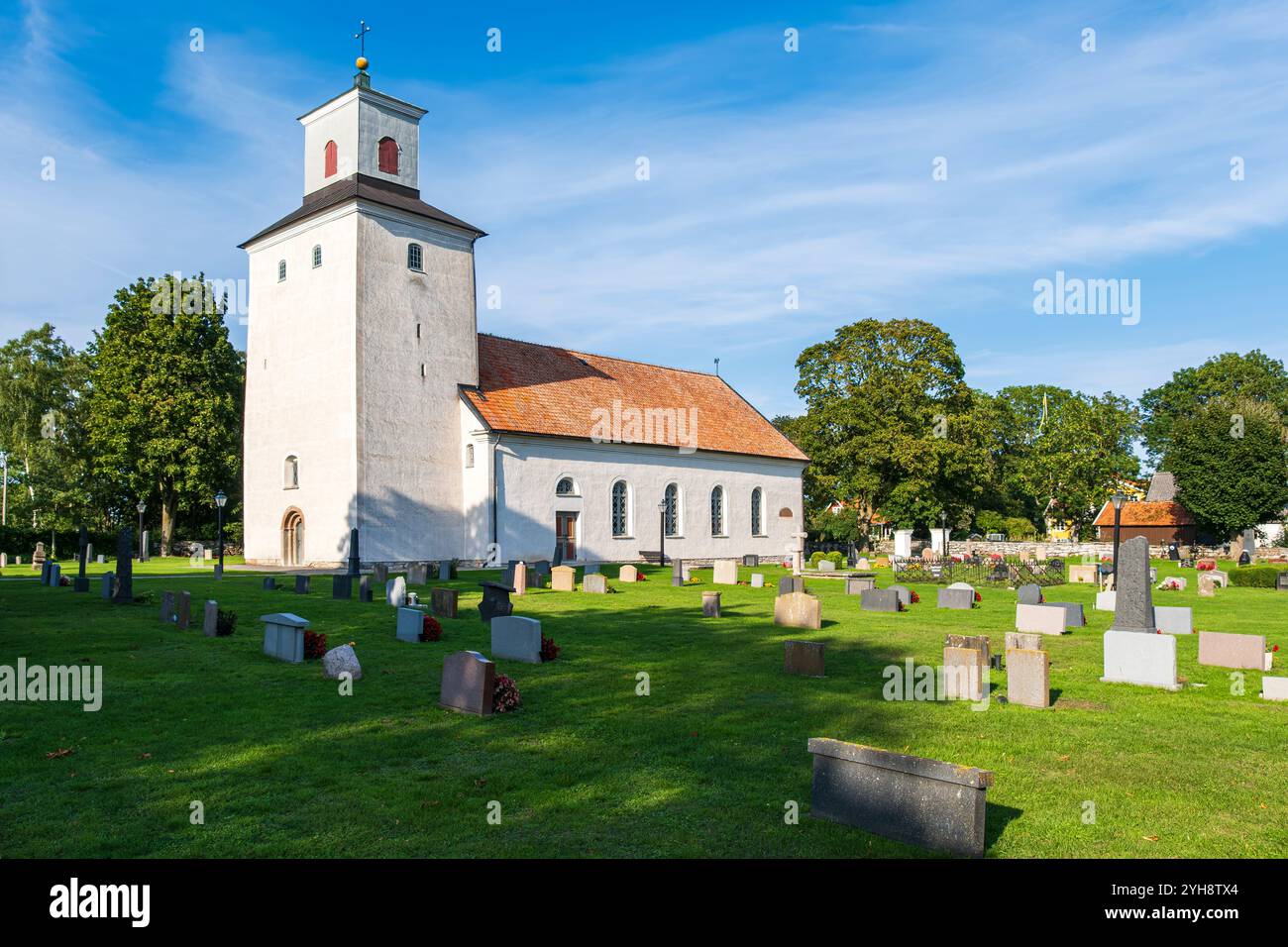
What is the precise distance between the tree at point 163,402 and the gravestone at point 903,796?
44.5 meters

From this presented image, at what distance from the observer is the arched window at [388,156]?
34438 millimetres

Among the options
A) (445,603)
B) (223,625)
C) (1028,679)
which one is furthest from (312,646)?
(1028,679)

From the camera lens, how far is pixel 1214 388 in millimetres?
74375

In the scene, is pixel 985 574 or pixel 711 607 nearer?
pixel 711 607

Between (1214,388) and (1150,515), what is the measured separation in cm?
1522

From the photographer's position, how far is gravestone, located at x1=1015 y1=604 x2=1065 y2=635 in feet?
54.2

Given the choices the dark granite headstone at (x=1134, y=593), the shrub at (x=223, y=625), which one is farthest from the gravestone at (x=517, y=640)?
the dark granite headstone at (x=1134, y=593)

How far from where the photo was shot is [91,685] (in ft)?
35.2

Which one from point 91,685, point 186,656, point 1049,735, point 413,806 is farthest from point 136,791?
point 1049,735

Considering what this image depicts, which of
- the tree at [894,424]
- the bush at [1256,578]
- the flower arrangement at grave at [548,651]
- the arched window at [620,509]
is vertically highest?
the tree at [894,424]

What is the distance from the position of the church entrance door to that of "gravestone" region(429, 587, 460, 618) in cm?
1691

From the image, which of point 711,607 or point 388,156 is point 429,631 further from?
point 388,156

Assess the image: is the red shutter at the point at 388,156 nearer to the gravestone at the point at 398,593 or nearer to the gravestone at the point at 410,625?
the gravestone at the point at 398,593

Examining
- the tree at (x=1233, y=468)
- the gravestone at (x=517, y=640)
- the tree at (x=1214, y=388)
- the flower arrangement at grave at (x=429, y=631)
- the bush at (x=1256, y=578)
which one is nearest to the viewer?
the gravestone at (x=517, y=640)
